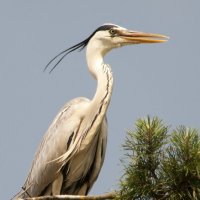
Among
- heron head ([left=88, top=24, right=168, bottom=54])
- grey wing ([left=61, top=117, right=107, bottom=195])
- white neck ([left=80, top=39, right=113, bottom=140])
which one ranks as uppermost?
heron head ([left=88, top=24, right=168, bottom=54])

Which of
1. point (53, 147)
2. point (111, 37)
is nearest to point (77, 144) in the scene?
point (53, 147)

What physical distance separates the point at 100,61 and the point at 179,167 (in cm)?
393

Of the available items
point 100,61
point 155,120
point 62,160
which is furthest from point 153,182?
point 100,61

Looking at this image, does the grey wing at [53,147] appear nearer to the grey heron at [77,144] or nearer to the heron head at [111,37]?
the grey heron at [77,144]

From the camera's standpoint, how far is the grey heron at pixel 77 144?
721 cm

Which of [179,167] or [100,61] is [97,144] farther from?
[179,167]

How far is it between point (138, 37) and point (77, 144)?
5.04ft

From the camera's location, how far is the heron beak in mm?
7496

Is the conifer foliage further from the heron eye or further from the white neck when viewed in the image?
the heron eye

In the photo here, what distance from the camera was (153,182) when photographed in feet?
13.1

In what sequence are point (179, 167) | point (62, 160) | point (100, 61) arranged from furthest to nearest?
point (100, 61)
point (62, 160)
point (179, 167)

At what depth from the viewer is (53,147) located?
7332 millimetres

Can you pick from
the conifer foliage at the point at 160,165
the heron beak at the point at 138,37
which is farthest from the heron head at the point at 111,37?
the conifer foliage at the point at 160,165

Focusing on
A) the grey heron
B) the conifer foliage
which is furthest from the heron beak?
the conifer foliage
